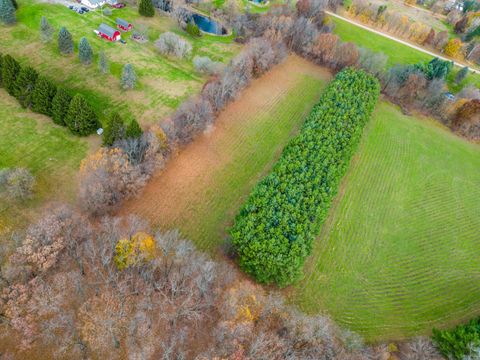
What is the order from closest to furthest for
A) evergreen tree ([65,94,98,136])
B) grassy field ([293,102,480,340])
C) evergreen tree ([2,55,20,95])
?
grassy field ([293,102,480,340])
evergreen tree ([65,94,98,136])
evergreen tree ([2,55,20,95])

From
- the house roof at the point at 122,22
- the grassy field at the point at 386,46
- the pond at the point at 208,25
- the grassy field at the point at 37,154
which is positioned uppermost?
the grassy field at the point at 386,46

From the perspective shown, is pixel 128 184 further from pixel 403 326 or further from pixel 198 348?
pixel 403 326

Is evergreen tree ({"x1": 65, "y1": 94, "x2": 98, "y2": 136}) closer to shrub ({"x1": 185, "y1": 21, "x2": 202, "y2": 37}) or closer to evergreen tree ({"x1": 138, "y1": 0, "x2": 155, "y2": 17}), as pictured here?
shrub ({"x1": 185, "y1": 21, "x2": 202, "y2": 37})

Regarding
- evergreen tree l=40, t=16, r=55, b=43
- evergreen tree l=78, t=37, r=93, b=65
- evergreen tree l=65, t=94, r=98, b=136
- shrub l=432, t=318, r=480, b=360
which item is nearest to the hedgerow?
shrub l=432, t=318, r=480, b=360

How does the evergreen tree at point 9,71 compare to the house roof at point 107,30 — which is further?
the house roof at point 107,30

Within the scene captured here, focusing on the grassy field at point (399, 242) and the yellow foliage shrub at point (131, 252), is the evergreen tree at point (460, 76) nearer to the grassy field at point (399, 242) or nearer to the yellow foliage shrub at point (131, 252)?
the grassy field at point (399, 242)

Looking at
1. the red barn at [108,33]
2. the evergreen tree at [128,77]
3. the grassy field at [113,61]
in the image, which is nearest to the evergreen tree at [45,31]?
the grassy field at [113,61]
